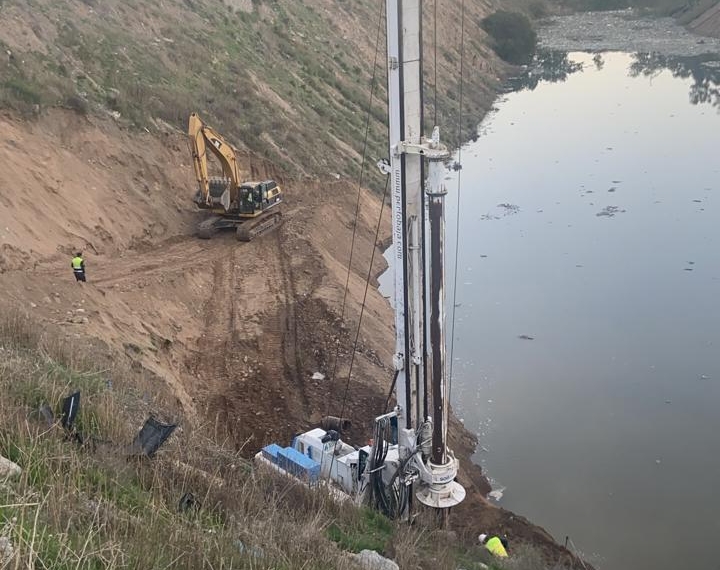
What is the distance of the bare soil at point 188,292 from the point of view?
13578 millimetres

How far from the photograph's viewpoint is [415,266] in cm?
894

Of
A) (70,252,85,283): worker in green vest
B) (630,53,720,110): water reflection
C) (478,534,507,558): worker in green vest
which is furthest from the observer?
(630,53,720,110): water reflection

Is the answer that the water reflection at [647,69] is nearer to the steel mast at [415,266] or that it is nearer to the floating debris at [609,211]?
the floating debris at [609,211]

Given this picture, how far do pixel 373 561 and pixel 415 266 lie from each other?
3731 mm

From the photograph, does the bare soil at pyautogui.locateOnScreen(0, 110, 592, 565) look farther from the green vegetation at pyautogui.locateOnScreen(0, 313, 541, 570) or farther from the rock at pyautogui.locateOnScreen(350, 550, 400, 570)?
the rock at pyautogui.locateOnScreen(350, 550, 400, 570)

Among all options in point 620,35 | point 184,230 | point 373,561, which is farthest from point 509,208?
point 620,35

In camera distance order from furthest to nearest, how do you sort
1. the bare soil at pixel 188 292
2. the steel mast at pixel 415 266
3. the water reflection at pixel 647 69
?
the water reflection at pixel 647 69 → the bare soil at pixel 188 292 → the steel mast at pixel 415 266

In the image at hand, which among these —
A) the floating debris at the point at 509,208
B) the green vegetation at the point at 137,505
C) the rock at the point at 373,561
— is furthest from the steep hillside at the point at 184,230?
→ the floating debris at the point at 509,208

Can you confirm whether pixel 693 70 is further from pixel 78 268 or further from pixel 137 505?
pixel 137 505

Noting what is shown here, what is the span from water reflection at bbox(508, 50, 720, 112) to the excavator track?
35.7 meters

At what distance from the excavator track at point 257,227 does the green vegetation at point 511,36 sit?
46.7m

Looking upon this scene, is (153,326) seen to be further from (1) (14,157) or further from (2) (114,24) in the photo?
(2) (114,24)

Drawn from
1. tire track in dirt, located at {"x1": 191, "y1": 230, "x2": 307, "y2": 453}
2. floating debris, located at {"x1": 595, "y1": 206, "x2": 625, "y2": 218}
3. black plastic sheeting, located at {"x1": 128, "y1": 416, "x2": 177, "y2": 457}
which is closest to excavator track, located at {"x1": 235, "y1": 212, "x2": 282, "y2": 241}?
tire track in dirt, located at {"x1": 191, "y1": 230, "x2": 307, "y2": 453}

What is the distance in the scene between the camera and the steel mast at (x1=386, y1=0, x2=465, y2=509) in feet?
27.7
